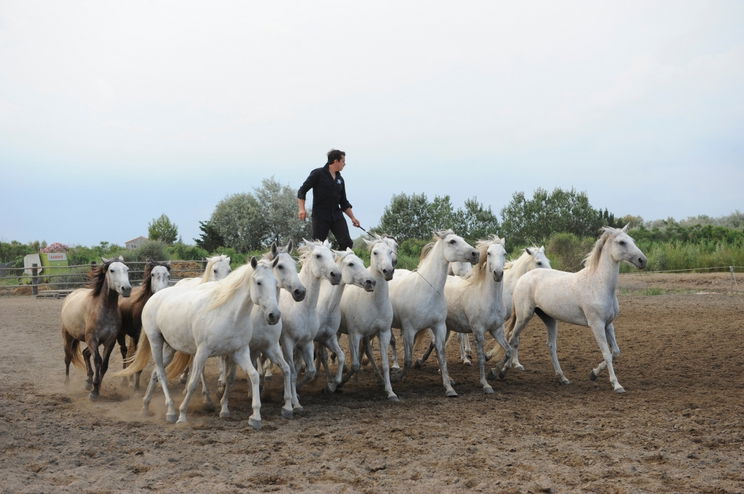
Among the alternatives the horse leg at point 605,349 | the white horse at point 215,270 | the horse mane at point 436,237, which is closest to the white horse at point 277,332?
the white horse at point 215,270

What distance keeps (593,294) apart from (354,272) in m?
3.28

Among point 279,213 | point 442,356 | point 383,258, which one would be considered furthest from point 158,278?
point 279,213

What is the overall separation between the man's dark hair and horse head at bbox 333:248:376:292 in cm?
178

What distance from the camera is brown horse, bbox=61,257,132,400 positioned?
859 cm

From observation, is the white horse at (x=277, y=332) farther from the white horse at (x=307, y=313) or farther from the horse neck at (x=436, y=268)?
the horse neck at (x=436, y=268)

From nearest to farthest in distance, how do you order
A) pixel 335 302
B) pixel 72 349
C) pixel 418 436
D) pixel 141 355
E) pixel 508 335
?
pixel 418 436
pixel 335 302
pixel 141 355
pixel 72 349
pixel 508 335

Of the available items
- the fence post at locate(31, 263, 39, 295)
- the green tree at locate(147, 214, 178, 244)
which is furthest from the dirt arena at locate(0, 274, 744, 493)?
the green tree at locate(147, 214, 178, 244)

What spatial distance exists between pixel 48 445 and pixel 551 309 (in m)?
6.35

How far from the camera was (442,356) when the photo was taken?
845 centimetres

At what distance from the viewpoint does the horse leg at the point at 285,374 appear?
716 cm

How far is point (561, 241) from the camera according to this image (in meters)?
27.0

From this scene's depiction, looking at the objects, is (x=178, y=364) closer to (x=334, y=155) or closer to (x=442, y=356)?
(x=442, y=356)

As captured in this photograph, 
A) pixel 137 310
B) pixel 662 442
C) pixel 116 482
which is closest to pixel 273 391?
pixel 137 310

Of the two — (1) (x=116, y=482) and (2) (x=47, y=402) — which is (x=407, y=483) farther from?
(2) (x=47, y=402)
